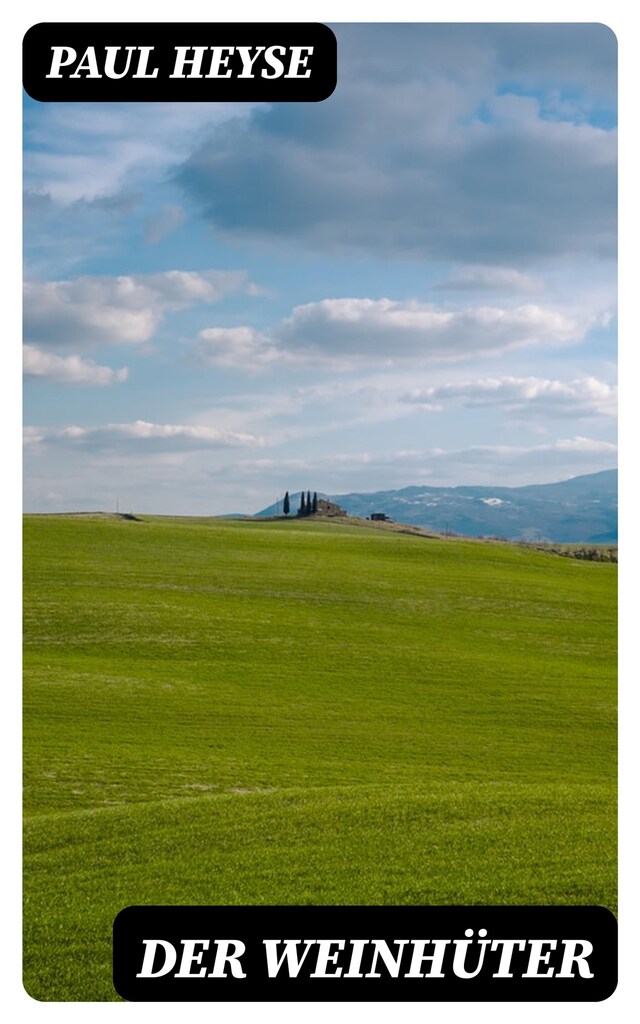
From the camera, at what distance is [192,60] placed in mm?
9562

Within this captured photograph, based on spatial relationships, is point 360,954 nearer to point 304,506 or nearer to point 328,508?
point 304,506

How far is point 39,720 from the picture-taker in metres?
26.3

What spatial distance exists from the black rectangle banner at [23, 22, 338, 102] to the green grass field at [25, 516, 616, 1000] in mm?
9163

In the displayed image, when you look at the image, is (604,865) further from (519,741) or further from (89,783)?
(519,741)

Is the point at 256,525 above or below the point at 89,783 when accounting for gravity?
above

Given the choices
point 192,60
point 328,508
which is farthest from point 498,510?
point 192,60

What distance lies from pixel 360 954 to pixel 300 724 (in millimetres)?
19622

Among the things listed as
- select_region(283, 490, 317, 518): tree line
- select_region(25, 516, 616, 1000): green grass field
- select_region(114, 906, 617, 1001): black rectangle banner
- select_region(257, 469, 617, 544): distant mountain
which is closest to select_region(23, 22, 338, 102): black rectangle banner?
select_region(114, 906, 617, 1001): black rectangle banner

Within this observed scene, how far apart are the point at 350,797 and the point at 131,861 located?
4541 mm

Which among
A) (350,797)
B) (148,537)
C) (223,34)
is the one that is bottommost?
(350,797)

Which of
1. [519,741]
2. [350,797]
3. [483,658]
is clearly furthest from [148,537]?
[350,797]

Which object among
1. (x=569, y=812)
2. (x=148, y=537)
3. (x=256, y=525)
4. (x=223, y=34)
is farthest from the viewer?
(x=256, y=525)

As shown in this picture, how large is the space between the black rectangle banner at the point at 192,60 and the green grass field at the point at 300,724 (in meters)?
9.16

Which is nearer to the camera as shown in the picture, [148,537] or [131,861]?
[131,861]
